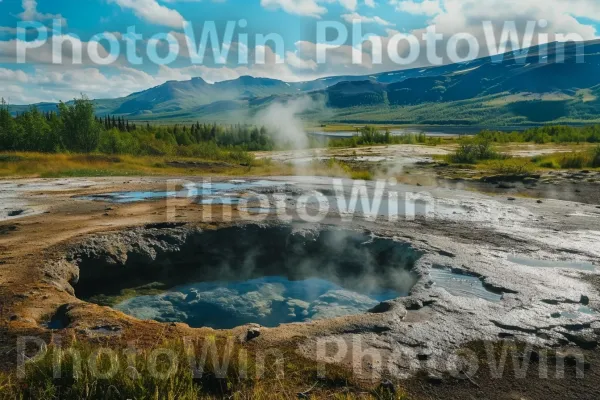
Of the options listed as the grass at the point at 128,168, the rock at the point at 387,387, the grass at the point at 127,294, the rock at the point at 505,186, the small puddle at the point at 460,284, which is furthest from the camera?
the grass at the point at 128,168

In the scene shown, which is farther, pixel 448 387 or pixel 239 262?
pixel 239 262

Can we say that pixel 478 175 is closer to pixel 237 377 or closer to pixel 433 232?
pixel 433 232

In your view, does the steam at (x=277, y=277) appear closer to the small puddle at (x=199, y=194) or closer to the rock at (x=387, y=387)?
the rock at (x=387, y=387)

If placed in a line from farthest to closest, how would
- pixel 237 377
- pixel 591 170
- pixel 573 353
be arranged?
pixel 591 170 → pixel 573 353 → pixel 237 377

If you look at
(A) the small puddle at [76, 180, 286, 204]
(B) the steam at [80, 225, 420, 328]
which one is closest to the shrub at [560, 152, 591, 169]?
(A) the small puddle at [76, 180, 286, 204]

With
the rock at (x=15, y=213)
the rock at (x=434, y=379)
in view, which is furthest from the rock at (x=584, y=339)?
the rock at (x=15, y=213)

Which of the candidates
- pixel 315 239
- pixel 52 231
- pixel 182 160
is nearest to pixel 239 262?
pixel 315 239
